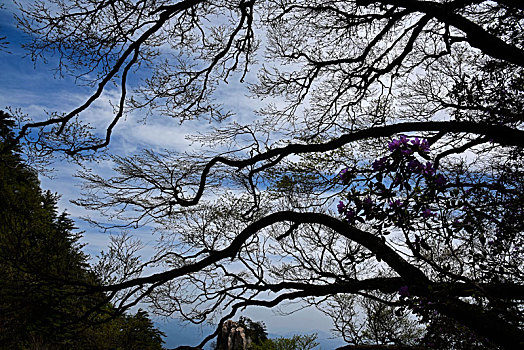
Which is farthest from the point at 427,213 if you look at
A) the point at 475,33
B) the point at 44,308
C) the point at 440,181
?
the point at 44,308

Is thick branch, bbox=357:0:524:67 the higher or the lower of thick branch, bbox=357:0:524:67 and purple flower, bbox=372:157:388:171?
the higher

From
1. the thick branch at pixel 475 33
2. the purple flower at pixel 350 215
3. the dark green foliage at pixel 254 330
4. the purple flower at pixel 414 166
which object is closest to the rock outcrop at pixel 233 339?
the dark green foliage at pixel 254 330

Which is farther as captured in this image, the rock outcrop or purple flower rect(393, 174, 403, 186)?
the rock outcrop

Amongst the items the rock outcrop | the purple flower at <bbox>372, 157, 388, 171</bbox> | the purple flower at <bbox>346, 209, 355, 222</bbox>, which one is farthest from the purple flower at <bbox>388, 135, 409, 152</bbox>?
the rock outcrop

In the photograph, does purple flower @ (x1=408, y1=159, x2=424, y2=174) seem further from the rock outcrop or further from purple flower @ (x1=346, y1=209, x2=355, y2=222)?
the rock outcrop

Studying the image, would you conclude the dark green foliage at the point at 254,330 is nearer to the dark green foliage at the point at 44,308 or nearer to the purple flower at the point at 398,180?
the dark green foliage at the point at 44,308

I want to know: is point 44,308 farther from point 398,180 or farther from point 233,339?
point 398,180

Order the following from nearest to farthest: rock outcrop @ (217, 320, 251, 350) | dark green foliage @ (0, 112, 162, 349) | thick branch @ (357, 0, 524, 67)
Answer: thick branch @ (357, 0, 524, 67) → dark green foliage @ (0, 112, 162, 349) → rock outcrop @ (217, 320, 251, 350)

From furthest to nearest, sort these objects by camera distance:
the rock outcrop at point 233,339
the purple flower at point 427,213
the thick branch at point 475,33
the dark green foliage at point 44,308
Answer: the rock outcrop at point 233,339
the dark green foliage at point 44,308
the thick branch at point 475,33
the purple flower at point 427,213

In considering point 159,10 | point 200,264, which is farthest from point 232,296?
point 159,10

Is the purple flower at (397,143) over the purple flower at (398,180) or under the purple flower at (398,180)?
over

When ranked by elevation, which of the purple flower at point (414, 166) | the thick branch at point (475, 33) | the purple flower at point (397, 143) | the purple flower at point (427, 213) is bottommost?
the purple flower at point (427, 213)

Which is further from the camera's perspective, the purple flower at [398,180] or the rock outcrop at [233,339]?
the rock outcrop at [233,339]

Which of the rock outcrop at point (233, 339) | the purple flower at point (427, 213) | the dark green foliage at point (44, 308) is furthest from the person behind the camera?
the rock outcrop at point (233, 339)
